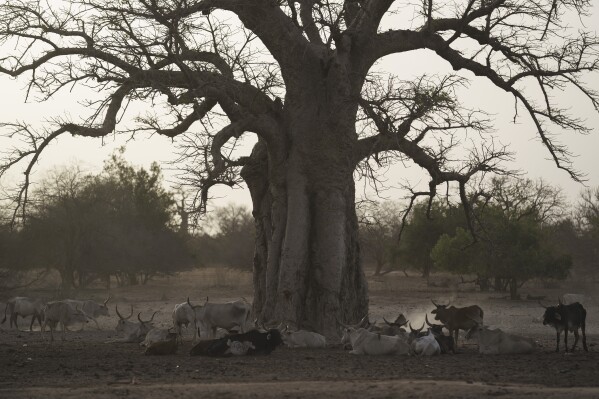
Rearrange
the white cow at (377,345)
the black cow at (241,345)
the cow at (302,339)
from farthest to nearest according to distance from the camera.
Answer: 1. the cow at (302,339)
2. the white cow at (377,345)
3. the black cow at (241,345)

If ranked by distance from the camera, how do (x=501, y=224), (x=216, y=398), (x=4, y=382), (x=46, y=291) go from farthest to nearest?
(x=46, y=291)
(x=501, y=224)
(x=4, y=382)
(x=216, y=398)

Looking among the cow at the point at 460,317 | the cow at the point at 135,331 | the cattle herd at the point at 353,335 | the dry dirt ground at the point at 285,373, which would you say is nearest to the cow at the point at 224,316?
the cattle herd at the point at 353,335

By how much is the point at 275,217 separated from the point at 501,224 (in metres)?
16.6

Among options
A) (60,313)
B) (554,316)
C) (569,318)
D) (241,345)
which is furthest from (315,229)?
(60,313)

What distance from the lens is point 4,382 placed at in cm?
1088

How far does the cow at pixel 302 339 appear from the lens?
49.9 feet

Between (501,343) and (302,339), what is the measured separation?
9.89 ft

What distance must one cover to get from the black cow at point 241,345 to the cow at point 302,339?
101cm

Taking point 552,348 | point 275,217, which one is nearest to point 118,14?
point 275,217

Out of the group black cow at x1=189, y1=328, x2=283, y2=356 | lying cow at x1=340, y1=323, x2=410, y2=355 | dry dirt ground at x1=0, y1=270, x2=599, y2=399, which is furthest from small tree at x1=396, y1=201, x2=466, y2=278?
black cow at x1=189, y1=328, x2=283, y2=356

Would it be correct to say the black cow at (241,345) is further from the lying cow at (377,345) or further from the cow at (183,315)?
the cow at (183,315)

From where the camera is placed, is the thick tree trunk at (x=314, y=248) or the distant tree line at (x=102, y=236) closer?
the thick tree trunk at (x=314, y=248)

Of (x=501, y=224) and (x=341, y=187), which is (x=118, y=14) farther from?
(x=501, y=224)

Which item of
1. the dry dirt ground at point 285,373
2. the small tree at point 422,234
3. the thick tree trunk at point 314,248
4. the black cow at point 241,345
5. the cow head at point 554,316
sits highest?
the small tree at point 422,234
